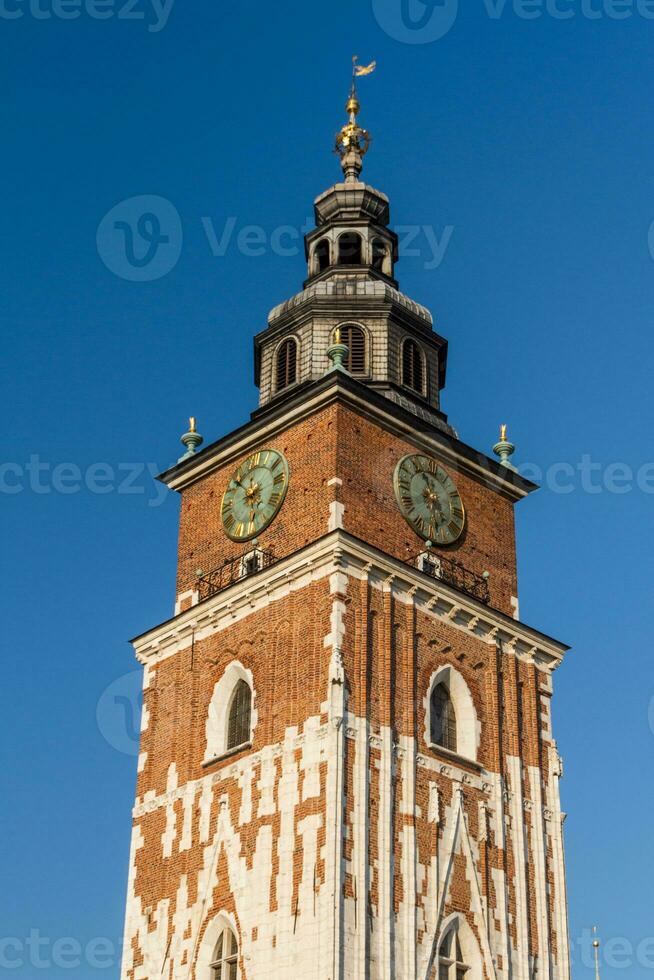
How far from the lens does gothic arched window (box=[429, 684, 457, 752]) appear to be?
42.1 metres

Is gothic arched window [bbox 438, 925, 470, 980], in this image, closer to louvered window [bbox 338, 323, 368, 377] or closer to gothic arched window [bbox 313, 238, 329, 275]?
louvered window [bbox 338, 323, 368, 377]

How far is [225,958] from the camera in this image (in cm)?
3928

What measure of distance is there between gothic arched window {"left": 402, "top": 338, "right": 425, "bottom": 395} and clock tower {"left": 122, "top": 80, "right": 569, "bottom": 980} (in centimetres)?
7

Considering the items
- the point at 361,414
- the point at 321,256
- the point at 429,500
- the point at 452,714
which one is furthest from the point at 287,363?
the point at 452,714

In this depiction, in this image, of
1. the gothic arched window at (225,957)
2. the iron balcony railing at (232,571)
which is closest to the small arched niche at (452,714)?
the iron balcony railing at (232,571)

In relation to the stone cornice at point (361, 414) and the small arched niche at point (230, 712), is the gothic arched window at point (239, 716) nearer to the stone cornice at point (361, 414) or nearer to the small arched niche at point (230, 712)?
the small arched niche at point (230, 712)

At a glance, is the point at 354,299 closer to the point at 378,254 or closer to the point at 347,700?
the point at 378,254

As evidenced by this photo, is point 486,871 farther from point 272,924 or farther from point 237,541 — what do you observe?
point 237,541

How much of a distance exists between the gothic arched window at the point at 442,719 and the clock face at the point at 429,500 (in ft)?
13.2

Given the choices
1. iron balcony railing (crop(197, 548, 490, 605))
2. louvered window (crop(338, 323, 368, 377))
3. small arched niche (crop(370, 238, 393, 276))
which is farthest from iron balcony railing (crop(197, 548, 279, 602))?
small arched niche (crop(370, 238, 393, 276))

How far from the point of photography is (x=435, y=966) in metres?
38.6

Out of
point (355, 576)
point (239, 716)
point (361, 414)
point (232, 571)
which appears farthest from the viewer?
point (232, 571)

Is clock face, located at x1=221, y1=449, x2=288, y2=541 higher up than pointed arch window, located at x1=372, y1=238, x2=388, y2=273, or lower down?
lower down

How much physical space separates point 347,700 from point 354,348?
11.4 m
